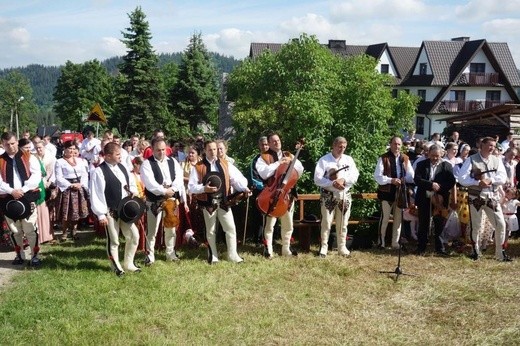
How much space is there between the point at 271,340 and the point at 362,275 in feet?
8.17

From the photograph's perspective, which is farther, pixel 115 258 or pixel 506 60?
pixel 506 60

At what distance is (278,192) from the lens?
7570mm

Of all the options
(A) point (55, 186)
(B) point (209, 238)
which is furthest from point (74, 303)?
(A) point (55, 186)

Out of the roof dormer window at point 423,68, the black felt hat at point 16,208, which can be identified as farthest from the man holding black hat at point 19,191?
the roof dormer window at point 423,68

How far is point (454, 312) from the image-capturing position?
592 centimetres

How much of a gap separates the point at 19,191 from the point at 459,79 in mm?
37702

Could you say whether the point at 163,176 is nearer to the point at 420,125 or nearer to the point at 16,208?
the point at 16,208

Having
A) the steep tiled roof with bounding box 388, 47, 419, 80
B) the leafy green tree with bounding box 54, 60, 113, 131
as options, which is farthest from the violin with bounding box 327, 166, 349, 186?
the leafy green tree with bounding box 54, 60, 113, 131

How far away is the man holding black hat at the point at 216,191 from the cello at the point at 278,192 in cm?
30

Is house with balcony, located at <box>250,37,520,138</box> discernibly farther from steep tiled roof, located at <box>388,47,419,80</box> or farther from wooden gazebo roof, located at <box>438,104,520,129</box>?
wooden gazebo roof, located at <box>438,104,520,129</box>

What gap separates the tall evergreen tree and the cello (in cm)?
2585

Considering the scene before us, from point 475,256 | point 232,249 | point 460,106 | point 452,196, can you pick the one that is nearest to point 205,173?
point 232,249

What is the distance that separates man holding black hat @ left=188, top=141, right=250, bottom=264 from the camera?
297 inches

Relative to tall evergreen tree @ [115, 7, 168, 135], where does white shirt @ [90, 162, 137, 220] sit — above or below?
below
